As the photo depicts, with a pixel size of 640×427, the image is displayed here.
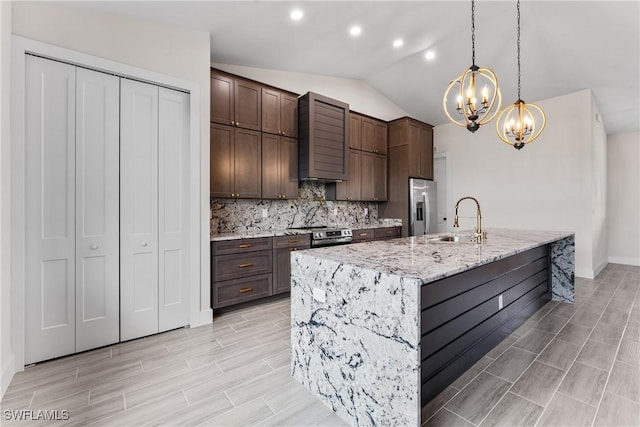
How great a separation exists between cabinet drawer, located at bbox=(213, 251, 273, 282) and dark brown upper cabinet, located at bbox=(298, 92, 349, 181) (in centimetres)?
133

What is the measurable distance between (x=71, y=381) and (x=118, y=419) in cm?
69

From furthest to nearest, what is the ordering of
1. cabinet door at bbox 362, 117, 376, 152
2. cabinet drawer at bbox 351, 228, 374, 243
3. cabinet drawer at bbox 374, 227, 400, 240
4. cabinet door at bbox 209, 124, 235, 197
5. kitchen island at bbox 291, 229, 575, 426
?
cabinet door at bbox 362, 117, 376, 152
cabinet drawer at bbox 374, 227, 400, 240
cabinet drawer at bbox 351, 228, 374, 243
cabinet door at bbox 209, 124, 235, 197
kitchen island at bbox 291, 229, 575, 426

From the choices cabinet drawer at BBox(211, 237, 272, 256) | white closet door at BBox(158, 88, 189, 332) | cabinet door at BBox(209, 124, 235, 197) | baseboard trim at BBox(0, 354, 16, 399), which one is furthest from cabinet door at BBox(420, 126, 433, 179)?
baseboard trim at BBox(0, 354, 16, 399)

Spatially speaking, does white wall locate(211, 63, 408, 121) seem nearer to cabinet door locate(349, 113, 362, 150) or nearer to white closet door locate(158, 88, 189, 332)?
cabinet door locate(349, 113, 362, 150)

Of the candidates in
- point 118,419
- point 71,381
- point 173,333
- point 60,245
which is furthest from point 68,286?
point 118,419

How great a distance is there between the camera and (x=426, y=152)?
565 centimetres

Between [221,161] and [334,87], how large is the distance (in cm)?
259

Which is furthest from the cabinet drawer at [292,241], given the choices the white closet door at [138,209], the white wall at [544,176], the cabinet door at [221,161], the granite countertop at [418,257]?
the white wall at [544,176]

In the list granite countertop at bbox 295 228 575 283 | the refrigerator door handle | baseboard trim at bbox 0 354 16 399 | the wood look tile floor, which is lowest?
the wood look tile floor

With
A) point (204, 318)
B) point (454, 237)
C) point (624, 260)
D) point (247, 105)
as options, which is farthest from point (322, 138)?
point (624, 260)

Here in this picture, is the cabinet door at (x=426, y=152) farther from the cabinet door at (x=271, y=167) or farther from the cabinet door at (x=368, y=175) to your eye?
the cabinet door at (x=271, y=167)

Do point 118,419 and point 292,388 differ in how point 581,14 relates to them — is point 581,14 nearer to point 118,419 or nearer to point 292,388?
point 292,388

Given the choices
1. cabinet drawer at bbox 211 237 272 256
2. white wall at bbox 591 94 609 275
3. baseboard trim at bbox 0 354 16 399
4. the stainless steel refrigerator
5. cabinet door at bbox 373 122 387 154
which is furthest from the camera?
cabinet door at bbox 373 122 387 154

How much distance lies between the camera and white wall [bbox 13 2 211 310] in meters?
2.20
